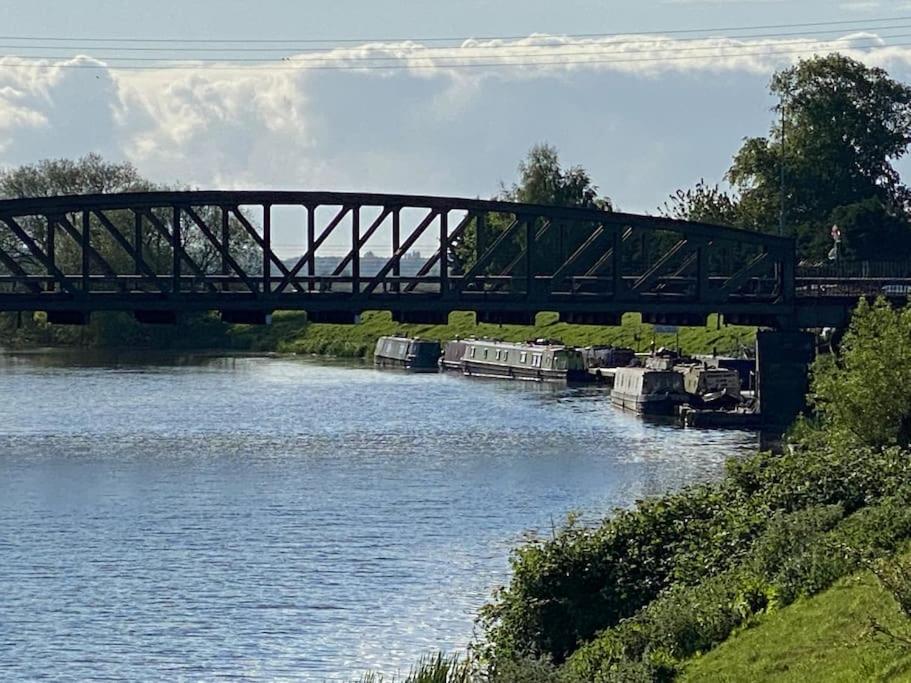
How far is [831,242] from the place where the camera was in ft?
514

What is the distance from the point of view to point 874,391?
7212cm

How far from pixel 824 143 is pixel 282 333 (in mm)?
52694

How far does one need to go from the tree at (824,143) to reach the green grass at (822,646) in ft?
421

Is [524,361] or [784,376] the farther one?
[524,361]

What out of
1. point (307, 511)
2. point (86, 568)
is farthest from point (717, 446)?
point (86, 568)

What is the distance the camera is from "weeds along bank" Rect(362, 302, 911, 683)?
34.3 m

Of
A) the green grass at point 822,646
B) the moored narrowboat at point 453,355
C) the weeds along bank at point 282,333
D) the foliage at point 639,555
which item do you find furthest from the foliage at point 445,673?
the weeds along bank at point 282,333

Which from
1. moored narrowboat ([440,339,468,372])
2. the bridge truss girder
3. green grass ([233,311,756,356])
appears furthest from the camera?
moored narrowboat ([440,339,468,372])

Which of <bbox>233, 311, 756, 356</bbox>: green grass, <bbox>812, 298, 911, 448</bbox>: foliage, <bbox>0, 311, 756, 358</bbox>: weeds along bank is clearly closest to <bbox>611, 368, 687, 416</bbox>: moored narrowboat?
<bbox>233, 311, 756, 356</bbox>: green grass

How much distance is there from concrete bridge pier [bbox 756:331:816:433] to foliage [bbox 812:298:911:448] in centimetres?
2336

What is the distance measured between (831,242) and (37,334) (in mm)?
69242

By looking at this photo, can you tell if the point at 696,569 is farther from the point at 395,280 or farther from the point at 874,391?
the point at 395,280

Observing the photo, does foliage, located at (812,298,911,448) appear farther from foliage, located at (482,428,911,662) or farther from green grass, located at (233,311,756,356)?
green grass, located at (233,311,756,356)

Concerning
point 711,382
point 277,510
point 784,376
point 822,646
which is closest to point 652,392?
point 711,382
